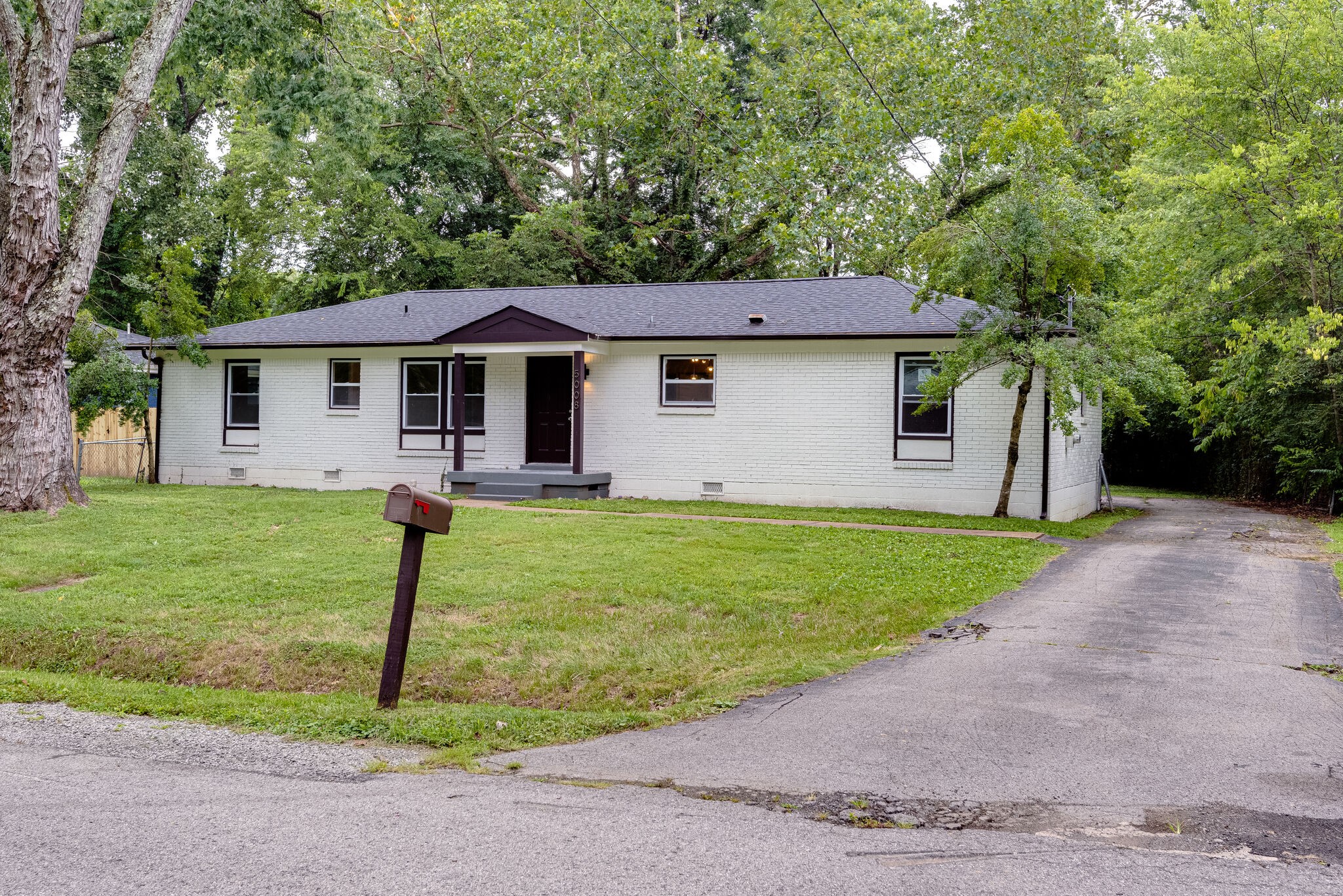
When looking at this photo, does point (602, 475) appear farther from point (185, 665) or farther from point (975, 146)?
point (185, 665)

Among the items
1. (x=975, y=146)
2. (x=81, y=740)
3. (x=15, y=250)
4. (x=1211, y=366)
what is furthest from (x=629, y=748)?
(x=1211, y=366)

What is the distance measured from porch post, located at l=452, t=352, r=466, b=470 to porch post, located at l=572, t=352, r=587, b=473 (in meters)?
2.16

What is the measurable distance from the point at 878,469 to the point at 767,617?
9.97 meters

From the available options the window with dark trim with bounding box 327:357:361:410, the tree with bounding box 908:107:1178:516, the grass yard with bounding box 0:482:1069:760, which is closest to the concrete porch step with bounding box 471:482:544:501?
the window with dark trim with bounding box 327:357:361:410

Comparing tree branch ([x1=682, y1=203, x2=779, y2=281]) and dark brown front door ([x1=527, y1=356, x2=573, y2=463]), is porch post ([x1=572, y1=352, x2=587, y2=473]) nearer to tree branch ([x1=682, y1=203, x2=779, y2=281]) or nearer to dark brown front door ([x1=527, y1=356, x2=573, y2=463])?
dark brown front door ([x1=527, y1=356, x2=573, y2=463])

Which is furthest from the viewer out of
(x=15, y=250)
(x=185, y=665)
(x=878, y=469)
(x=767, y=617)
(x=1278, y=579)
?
(x=878, y=469)

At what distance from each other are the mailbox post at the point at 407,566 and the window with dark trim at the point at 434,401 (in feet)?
49.7

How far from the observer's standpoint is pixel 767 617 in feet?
30.5

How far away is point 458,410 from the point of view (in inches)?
797

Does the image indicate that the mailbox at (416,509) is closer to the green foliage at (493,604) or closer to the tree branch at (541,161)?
the green foliage at (493,604)

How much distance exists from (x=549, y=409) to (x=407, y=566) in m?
14.8

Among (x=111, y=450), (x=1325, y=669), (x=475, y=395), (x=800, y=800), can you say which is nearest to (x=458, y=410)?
(x=475, y=395)

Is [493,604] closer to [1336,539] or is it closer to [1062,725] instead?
[1062,725]

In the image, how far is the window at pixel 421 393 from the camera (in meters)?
21.7
